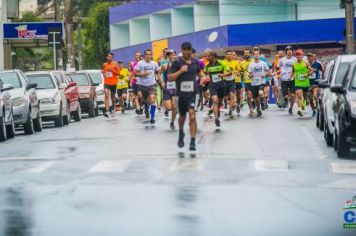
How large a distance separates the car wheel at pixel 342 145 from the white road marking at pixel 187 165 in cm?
235

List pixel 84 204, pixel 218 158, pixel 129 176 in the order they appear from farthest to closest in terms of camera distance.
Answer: pixel 218 158
pixel 129 176
pixel 84 204

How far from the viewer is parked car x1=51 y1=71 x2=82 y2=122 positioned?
33.5 meters

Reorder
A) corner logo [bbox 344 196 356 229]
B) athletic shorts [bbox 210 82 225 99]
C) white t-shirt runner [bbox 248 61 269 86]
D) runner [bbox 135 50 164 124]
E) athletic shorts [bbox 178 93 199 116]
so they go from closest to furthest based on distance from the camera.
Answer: corner logo [bbox 344 196 356 229], athletic shorts [bbox 178 93 199 116], athletic shorts [bbox 210 82 225 99], runner [bbox 135 50 164 124], white t-shirt runner [bbox 248 61 269 86]

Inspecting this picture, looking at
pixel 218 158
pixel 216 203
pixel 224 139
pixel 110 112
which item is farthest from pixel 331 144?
pixel 110 112

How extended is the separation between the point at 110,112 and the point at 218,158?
17.7 m

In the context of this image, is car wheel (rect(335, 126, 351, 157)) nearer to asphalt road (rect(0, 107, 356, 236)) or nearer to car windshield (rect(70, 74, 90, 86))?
asphalt road (rect(0, 107, 356, 236))

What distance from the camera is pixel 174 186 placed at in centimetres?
1370

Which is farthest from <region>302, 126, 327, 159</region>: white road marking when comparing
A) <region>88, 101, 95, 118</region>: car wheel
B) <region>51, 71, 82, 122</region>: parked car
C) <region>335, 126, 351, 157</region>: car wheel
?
<region>88, 101, 95, 118</region>: car wheel

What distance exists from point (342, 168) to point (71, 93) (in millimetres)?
18825

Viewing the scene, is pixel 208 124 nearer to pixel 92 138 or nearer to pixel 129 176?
pixel 92 138

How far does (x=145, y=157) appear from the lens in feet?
57.6

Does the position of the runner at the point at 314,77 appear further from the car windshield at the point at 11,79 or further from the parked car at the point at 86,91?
the car windshield at the point at 11,79

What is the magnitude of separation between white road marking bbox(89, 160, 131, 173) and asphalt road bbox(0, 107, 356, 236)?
1cm

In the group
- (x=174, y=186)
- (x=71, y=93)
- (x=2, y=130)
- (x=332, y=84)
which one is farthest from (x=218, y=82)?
(x=174, y=186)
